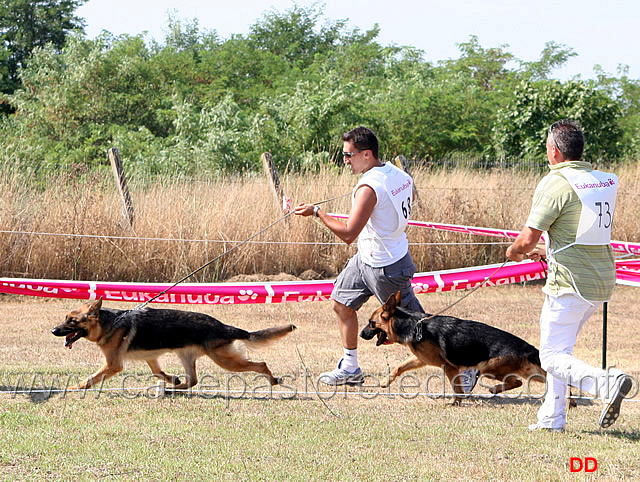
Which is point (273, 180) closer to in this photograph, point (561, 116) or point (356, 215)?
point (356, 215)

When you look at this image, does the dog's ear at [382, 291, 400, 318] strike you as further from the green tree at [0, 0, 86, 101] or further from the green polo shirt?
the green tree at [0, 0, 86, 101]

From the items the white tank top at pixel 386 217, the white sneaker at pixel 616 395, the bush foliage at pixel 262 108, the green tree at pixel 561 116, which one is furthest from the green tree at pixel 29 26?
the white sneaker at pixel 616 395

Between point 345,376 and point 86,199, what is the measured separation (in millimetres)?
6554

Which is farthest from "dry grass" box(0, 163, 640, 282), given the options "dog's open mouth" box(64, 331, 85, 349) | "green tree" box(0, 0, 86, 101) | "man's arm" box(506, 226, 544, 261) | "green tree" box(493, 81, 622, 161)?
"green tree" box(0, 0, 86, 101)

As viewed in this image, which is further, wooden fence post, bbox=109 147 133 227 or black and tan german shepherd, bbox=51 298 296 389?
wooden fence post, bbox=109 147 133 227

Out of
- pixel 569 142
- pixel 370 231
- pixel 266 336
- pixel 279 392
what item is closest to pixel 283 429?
pixel 279 392

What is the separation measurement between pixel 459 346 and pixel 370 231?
1.06 metres

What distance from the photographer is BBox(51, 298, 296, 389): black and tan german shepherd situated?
18.0 feet

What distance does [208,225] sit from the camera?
11.5 meters

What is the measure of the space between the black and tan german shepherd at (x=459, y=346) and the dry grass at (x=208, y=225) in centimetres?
449

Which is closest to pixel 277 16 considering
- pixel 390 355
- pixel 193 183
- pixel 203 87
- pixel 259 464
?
pixel 203 87

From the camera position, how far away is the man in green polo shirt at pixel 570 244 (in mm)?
4199

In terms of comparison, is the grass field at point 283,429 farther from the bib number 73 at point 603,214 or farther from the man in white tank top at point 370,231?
the bib number 73 at point 603,214

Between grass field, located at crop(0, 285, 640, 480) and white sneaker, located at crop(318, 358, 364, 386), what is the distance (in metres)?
0.12
